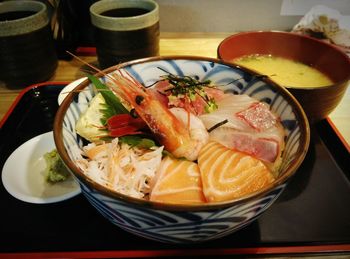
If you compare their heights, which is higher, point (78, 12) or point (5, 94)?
point (78, 12)

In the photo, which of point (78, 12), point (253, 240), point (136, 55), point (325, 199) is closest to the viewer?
point (253, 240)

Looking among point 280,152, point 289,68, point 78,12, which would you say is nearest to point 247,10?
point 289,68

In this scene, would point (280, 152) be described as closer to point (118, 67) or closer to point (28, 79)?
point (118, 67)

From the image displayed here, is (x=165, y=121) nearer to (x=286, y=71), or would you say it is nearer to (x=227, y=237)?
(x=227, y=237)

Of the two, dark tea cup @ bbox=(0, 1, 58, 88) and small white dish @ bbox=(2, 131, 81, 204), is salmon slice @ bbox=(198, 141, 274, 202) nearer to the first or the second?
small white dish @ bbox=(2, 131, 81, 204)

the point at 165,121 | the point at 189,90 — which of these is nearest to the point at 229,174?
the point at 165,121

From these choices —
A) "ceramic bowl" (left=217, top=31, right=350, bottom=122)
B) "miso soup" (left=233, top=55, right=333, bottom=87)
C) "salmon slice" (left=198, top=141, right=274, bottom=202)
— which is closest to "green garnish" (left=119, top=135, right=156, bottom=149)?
"salmon slice" (left=198, top=141, right=274, bottom=202)
